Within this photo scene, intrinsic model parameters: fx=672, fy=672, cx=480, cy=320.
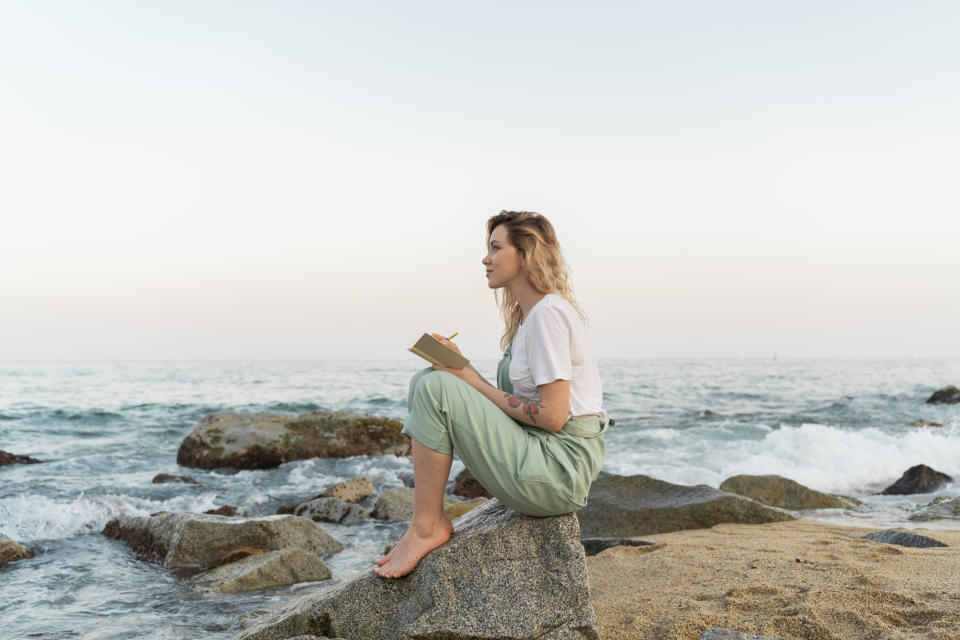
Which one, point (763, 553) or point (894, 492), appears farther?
point (894, 492)

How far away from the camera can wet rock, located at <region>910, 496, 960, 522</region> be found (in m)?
8.45

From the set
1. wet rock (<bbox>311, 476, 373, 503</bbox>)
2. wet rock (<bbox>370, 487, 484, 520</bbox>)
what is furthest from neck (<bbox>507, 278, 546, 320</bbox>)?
wet rock (<bbox>311, 476, 373, 503</bbox>)

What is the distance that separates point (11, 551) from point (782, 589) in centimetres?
787

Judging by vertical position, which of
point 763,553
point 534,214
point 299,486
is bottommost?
point 299,486

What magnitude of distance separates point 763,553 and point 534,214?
3724 mm

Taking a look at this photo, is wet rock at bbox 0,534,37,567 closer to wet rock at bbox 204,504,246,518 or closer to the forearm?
wet rock at bbox 204,504,246,518

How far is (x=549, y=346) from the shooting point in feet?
12.3

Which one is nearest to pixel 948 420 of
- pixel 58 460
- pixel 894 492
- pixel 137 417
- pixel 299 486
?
pixel 894 492

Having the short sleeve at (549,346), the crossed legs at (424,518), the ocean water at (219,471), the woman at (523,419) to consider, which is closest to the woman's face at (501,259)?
the woman at (523,419)

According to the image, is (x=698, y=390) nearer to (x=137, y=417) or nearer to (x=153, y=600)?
(x=137, y=417)

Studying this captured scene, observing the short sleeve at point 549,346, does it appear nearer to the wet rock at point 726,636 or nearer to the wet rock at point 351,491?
the wet rock at point 726,636

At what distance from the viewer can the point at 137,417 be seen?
22.5 m

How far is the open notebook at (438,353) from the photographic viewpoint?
393cm

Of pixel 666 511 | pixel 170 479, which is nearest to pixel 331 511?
pixel 170 479
